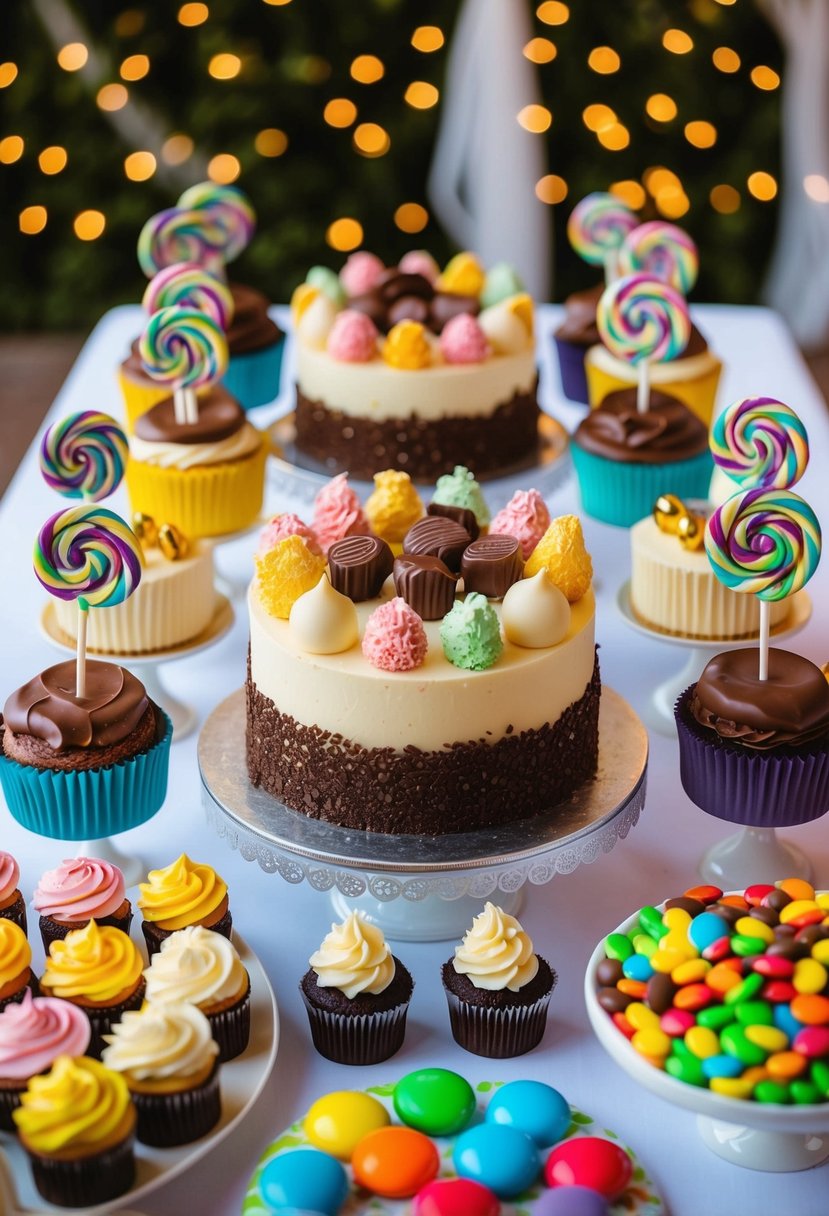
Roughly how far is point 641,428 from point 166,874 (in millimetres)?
1784

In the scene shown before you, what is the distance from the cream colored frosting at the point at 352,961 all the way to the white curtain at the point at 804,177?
4432mm

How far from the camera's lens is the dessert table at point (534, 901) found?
7.27 feet

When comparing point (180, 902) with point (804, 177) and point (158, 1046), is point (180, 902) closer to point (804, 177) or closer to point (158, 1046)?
point (158, 1046)

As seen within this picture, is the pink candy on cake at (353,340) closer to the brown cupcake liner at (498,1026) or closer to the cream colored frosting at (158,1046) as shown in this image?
the brown cupcake liner at (498,1026)

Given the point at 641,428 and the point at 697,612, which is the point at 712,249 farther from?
the point at 697,612

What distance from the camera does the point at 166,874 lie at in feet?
8.12

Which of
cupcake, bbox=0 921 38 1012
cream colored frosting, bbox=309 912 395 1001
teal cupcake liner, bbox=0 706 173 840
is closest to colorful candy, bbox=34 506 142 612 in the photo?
teal cupcake liner, bbox=0 706 173 840

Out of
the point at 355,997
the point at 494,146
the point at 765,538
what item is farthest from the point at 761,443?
the point at 494,146

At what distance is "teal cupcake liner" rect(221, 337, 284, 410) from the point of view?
4293mm

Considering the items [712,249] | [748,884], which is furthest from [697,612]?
[712,249]

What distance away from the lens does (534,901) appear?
9.15ft

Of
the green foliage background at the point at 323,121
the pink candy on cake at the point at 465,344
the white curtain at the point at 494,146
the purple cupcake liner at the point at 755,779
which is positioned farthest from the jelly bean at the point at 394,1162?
the green foliage background at the point at 323,121

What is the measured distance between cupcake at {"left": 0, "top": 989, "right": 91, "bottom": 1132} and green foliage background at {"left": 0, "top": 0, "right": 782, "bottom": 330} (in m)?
4.60

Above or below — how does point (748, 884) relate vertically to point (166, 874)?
below
